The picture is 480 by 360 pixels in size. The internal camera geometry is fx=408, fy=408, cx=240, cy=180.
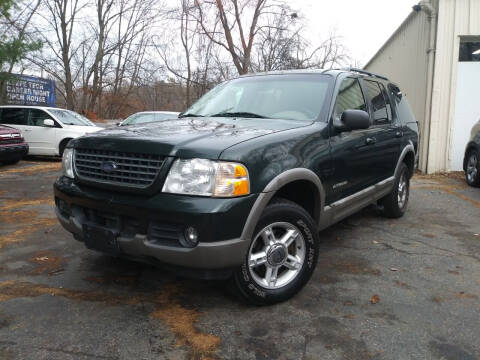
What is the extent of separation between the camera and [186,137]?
2721 millimetres

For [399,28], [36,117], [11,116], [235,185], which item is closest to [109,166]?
[235,185]

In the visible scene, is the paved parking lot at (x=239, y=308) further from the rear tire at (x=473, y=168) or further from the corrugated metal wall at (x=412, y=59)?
the corrugated metal wall at (x=412, y=59)

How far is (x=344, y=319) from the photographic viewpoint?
2.76 meters

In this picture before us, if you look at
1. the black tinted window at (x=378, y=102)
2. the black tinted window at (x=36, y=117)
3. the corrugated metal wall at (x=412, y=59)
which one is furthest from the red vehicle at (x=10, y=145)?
the corrugated metal wall at (x=412, y=59)

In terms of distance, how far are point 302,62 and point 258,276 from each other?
2123cm

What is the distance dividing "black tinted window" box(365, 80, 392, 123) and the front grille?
2.86 meters

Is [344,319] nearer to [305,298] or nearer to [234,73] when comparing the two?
[305,298]

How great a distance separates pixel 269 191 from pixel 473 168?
23.1ft

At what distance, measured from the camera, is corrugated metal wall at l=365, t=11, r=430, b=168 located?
10242 millimetres

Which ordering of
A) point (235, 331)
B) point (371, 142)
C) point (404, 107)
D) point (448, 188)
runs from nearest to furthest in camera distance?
point (235, 331)
point (371, 142)
point (404, 107)
point (448, 188)

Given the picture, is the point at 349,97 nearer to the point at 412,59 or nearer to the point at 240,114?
the point at 240,114

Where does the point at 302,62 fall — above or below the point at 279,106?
above

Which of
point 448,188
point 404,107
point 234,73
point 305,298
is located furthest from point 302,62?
point 305,298

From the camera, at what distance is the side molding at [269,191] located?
257cm
